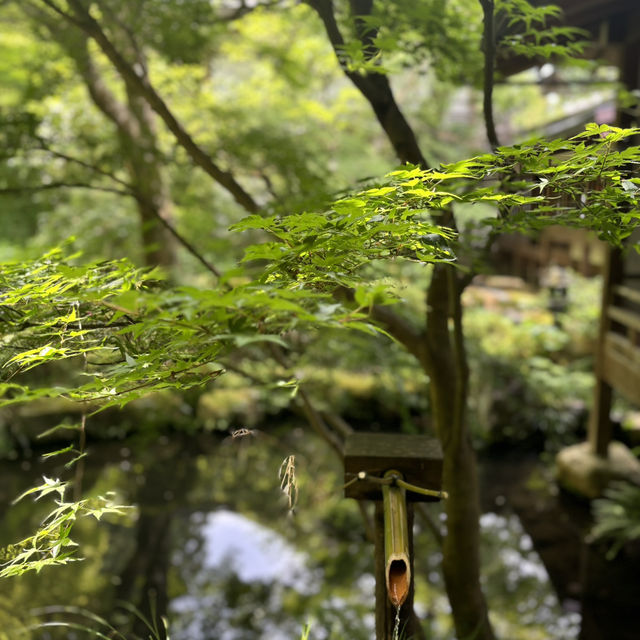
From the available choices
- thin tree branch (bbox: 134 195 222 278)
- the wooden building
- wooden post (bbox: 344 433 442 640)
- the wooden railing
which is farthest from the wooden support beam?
the wooden railing

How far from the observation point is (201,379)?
1328 millimetres

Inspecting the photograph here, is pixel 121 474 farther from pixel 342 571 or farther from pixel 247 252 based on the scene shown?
pixel 247 252

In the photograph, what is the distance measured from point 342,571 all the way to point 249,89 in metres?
9.79

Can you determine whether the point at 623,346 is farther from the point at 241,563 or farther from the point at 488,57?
the point at 488,57

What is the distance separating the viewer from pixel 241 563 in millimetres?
5730

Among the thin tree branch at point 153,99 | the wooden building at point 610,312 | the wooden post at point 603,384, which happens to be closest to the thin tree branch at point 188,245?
the thin tree branch at point 153,99

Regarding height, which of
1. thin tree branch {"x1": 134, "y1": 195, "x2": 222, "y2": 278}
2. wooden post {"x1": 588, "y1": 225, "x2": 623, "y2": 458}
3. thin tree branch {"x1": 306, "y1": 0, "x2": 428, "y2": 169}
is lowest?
wooden post {"x1": 588, "y1": 225, "x2": 623, "y2": 458}

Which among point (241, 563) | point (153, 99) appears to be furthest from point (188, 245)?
point (241, 563)

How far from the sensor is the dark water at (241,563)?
15.7 feet

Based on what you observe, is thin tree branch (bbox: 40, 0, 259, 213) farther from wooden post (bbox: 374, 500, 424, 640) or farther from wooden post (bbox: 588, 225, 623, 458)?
wooden post (bbox: 588, 225, 623, 458)

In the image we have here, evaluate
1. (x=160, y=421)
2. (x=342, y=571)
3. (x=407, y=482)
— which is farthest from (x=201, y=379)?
(x=160, y=421)

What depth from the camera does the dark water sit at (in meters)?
4.77

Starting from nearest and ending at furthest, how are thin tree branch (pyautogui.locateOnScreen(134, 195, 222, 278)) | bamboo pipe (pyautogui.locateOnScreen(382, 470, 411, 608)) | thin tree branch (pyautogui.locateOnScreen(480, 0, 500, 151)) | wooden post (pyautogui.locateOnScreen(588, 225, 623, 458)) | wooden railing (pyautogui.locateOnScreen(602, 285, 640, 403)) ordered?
bamboo pipe (pyautogui.locateOnScreen(382, 470, 411, 608)) → thin tree branch (pyautogui.locateOnScreen(480, 0, 500, 151)) → thin tree branch (pyautogui.locateOnScreen(134, 195, 222, 278)) → wooden railing (pyautogui.locateOnScreen(602, 285, 640, 403)) → wooden post (pyautogui.locateOnScreen(588, 225, 623, 458))

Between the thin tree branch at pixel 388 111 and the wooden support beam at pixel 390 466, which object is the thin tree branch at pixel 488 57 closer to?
the thin tree branch at pixel 388 111
